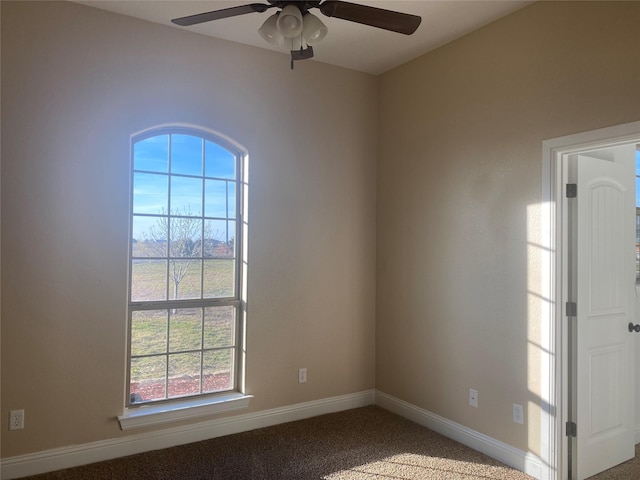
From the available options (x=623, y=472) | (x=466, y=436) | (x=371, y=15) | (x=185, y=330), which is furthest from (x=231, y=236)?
(x=623, y=472)

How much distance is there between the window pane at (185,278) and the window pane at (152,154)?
71 cm

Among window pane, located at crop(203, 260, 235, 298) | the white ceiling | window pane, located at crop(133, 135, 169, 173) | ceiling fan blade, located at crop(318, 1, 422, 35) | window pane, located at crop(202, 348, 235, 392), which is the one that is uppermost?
the white ceiling

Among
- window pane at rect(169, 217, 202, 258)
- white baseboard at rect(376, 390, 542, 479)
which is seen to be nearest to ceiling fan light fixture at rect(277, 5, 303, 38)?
window pane at rect(169, 217, 202, 258)

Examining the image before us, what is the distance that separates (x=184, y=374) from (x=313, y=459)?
1.12 metres

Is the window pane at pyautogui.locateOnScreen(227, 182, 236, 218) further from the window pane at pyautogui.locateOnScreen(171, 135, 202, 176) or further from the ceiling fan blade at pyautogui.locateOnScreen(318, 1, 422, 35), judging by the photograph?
the ceiling fan blade at pyautogui.locateOnScreen(318, 1, 422, 35)

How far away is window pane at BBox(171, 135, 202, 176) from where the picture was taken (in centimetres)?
353

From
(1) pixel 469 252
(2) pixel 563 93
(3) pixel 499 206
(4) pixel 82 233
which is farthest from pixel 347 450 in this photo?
(2) pixel 563 93

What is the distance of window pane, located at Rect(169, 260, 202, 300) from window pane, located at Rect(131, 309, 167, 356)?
0.17m

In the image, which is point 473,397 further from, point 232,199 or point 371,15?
point 371,15

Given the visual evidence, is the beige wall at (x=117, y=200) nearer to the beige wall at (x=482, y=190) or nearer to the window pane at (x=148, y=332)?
the window pane at (x=148, y=332)

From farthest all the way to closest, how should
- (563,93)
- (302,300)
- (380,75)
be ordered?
(380,75) < (302,300) < (563,93)

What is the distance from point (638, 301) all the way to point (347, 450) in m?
2.47

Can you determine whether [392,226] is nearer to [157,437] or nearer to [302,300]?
[302,300]

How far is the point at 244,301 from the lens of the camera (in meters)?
3.72
